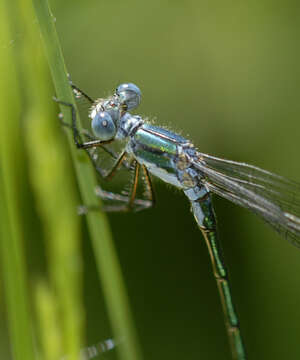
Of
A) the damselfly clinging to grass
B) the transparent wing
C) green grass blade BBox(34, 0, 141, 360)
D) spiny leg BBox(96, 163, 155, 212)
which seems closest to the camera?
green grass blade BBox(34, 0, 141, 360)

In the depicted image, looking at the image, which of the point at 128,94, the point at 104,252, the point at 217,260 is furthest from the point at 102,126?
the point at 217,260

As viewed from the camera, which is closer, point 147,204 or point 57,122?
point 57,122

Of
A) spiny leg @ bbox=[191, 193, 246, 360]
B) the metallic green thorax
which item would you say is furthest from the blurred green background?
the metallic green thorax

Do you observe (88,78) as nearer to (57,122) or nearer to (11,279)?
(57,122)

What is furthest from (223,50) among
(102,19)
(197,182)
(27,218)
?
(27,218)

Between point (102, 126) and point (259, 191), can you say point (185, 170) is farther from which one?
point (102, 126)

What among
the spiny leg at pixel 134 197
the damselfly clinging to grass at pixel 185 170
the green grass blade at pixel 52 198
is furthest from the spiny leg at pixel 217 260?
the green grass blade at pixel 52 198

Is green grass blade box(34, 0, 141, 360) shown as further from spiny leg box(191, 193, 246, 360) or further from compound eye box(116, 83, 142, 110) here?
spiny leg box(191, 193, 246, 360)
